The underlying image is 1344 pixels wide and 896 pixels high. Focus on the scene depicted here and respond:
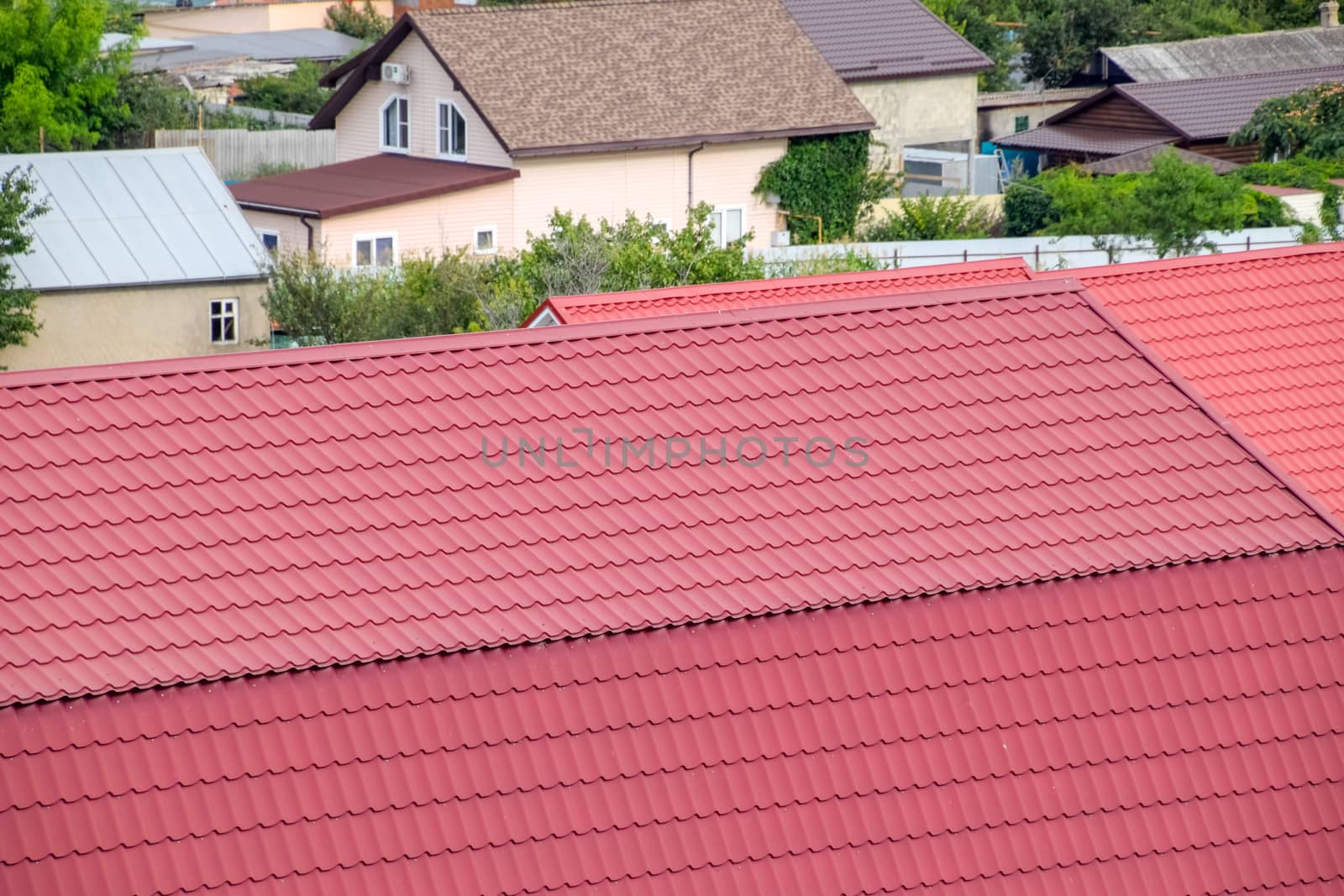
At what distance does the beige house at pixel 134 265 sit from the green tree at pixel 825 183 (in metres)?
15.9

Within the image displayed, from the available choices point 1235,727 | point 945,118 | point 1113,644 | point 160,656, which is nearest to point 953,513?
point 1113,644

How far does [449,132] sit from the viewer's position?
46281mm

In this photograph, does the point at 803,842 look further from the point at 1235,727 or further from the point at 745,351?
the point at 745,351

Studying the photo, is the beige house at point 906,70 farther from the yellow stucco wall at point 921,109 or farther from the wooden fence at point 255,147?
the wooden fence at point 255,147

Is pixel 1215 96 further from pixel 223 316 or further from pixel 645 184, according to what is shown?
pixel 223 316

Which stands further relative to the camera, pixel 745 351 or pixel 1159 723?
pixel 745 351

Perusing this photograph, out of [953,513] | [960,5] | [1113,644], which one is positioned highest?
[960,5]

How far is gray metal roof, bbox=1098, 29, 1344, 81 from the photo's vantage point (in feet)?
190

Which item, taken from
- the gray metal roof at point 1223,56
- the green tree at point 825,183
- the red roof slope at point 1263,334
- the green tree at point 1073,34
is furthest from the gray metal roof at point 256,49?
the red roof slope at point 1263,334

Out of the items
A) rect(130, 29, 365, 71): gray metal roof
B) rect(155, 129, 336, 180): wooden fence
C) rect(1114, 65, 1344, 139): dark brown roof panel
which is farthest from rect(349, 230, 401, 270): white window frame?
rect(130, 29, 365, 71): gray metal roof

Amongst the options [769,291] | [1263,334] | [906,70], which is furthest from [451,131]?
[1263,334]

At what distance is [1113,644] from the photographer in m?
9.83

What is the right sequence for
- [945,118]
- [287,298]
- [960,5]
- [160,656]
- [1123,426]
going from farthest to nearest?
[960,5] < [945,118] < [287,298] < [1123,426] < [160,656]

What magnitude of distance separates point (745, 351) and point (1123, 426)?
2324mm
